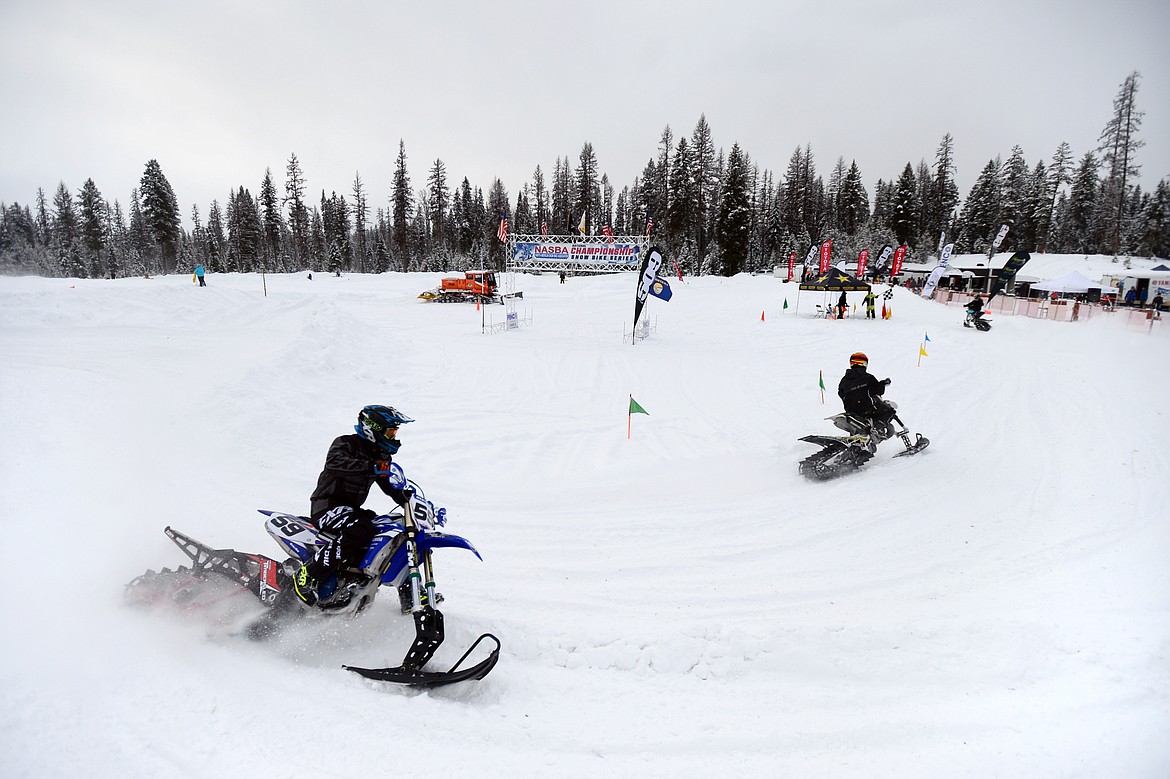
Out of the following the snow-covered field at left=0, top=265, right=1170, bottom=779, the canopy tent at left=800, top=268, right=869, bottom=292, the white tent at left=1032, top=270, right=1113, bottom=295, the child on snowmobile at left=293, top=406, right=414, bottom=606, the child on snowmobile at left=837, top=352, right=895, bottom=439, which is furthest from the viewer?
the white tent at left=1032, top=270, right=1113, bottom=295

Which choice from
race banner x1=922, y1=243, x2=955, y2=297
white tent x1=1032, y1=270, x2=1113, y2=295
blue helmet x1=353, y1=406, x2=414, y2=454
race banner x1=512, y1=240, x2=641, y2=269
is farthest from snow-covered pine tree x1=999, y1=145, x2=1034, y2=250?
blue helmet x1=353, y1=406, x2=414, y2=454

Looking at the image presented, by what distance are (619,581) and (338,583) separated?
274 centimetres

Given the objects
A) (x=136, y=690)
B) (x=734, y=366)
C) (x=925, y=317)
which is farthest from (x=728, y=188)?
(x=136, y=690)

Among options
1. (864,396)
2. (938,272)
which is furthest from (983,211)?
(864,396)

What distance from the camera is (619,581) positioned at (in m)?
5.49

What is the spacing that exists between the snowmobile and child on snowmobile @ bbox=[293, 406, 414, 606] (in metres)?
0.07

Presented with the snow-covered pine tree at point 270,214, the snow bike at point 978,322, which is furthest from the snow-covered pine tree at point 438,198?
the snow bike at point 978,322

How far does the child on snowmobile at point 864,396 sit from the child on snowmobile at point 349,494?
732 centimetres

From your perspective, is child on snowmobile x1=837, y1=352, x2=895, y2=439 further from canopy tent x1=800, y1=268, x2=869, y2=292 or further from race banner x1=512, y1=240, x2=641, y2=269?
race banner x1=512, y1=240, x2=641, y2=269

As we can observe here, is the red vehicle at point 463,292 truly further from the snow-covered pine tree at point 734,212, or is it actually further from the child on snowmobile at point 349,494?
the child on snowmobile at point 349,494

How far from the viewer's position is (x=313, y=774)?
288cm

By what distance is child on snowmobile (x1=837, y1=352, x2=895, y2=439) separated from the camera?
8.60 m

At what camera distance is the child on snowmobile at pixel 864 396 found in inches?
339

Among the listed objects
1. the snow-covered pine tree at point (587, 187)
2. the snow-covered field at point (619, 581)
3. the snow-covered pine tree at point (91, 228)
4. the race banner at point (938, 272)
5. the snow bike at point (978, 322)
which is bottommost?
the snow-covered field at point (619, 581)
